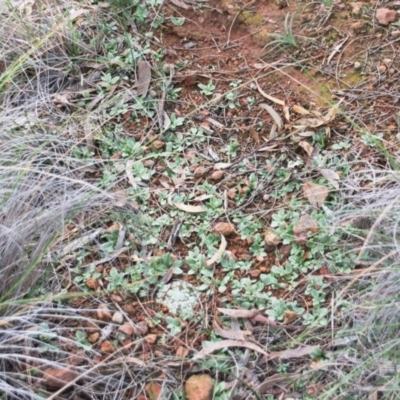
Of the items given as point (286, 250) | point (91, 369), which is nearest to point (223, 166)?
point (286, 250)

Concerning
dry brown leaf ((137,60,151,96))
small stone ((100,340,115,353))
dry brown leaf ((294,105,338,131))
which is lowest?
dry brown leaf ((294,105,338,131))

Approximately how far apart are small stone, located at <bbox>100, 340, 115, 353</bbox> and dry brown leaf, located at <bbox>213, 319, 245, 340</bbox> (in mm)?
265

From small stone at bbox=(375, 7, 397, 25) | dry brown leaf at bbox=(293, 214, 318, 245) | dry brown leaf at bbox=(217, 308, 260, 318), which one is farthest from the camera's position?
small stone at bbox=(375, 7, 397, 25)

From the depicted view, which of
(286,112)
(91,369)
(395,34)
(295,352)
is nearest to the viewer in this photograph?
(91,369)

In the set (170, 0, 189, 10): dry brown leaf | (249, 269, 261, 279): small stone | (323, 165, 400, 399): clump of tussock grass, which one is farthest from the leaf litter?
(170, 0, 189, 10): dry brown leaf

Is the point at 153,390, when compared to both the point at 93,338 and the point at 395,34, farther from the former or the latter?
the point at 395,34

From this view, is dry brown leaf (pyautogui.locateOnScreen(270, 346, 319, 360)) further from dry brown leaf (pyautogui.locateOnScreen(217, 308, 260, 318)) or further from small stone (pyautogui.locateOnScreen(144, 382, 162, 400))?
small stone (pyautogui.locateOnScreen(144, 382, 162, 400))

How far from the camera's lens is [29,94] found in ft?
7.82

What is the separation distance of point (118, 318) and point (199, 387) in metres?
0.29

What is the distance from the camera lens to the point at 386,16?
2.41 metres

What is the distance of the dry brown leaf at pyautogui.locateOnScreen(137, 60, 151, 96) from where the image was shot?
2379mm

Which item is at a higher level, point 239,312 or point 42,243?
point 42,243

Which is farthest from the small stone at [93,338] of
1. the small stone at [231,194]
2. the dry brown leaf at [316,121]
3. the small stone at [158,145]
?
the dry brown leaf at [316,121]

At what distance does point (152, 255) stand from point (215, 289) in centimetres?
21
